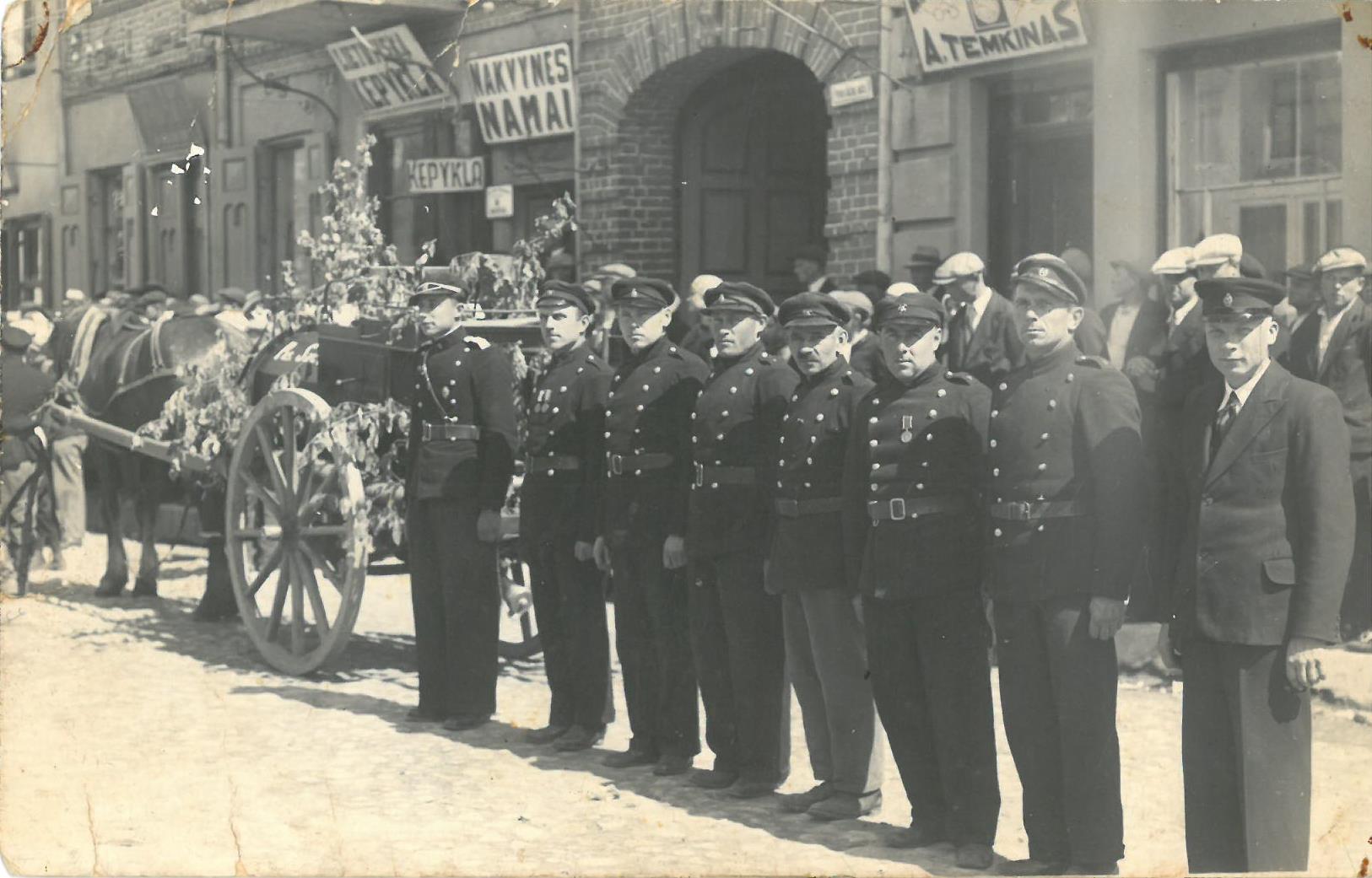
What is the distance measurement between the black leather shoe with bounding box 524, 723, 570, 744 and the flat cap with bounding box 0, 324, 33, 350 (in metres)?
4.55

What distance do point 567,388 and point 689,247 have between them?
6161 mm

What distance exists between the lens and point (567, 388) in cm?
682

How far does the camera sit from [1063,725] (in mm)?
4910

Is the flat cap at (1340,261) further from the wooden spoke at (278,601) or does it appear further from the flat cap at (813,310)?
the wooden spoke at (278,601)

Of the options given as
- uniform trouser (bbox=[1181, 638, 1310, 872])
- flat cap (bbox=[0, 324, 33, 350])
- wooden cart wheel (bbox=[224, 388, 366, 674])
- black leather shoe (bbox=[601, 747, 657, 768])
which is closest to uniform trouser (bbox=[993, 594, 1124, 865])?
uniform trouser (bbox=[1181, 638, 1310, 872])

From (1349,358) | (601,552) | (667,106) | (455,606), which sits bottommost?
(455,606)

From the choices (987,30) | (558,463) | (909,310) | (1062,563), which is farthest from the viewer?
(987,30)

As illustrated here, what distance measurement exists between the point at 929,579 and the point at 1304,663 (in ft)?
3.90

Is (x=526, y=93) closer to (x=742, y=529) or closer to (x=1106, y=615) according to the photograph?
(x=742, y=529)

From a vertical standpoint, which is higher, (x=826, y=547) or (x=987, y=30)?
(x=987, y=30)

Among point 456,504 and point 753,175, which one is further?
point 753,175

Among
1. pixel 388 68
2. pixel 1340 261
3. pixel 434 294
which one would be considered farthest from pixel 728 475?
pixel 388 68

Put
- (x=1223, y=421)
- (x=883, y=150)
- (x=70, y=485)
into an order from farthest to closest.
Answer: (x=70, y=485), (x=883, y=150), (x=1223, y=421)

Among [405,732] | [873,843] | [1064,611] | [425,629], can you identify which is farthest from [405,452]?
[1064,611]
